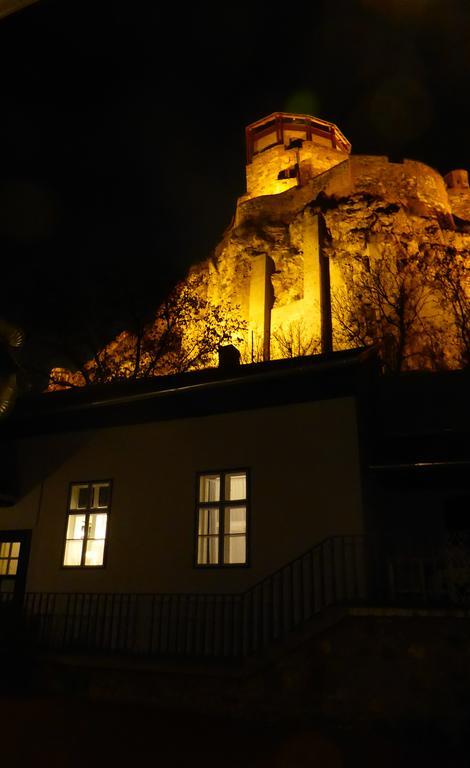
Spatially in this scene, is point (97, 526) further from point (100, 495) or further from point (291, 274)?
point (291, 274)

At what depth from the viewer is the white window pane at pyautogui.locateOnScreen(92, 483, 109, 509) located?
11445 mm

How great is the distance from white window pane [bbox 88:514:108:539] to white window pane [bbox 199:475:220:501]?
6.72 ft

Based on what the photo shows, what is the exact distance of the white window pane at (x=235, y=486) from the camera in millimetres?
10559

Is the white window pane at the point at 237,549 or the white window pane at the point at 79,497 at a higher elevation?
the white window pane at the point at 79,497

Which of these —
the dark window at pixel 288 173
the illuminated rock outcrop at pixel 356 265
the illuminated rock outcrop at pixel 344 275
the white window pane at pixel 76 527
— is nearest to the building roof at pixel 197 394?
the white window pane at pixel 76 527

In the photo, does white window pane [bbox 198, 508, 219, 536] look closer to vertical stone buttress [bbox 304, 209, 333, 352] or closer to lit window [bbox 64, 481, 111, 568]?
lit window [bbox 64, 481, 111, 568]

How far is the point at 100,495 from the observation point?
11.5m

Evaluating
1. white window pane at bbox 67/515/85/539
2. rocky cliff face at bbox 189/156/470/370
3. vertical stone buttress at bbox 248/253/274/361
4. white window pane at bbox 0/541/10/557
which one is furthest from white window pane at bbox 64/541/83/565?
vertical stone buttress at bbox 248/253/274/361

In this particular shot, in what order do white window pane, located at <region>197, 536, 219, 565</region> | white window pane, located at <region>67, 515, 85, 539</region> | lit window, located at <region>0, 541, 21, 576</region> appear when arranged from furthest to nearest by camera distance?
lit window, located at <region>0, 541, 21, 576</region>
white window pane, located at <region>67, 515, 85, 539</region>
white window pane, located at <region>197, 536, 219, 565</region>

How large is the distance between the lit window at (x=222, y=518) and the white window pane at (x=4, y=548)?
14.3 feet

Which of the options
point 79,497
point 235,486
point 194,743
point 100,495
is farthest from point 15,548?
point 194,743

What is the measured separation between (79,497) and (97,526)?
775mm

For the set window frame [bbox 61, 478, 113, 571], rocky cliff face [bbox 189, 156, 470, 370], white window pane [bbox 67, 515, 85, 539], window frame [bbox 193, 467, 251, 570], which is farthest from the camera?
rocky cliff face [bbox 189, 156, 470, 370]

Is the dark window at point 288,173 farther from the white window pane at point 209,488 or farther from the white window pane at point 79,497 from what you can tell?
the white window pane at point 209,488
